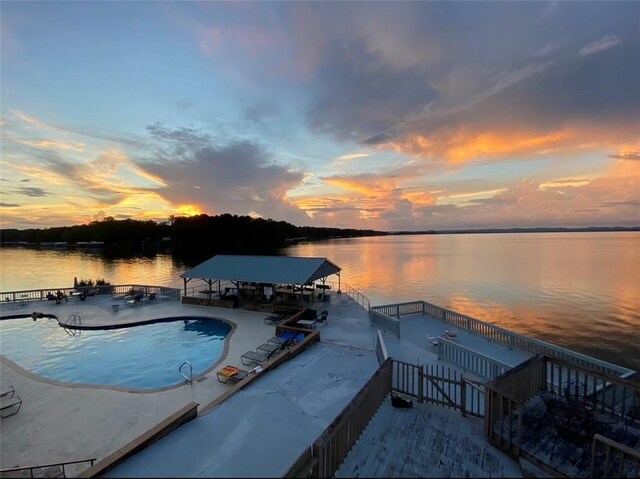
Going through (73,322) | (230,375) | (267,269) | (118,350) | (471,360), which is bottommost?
(118,350)

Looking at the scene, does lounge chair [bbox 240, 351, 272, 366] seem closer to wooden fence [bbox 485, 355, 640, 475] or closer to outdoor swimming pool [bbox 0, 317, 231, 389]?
outdoor swimming pool [bbox 0, 317, 231, 389]

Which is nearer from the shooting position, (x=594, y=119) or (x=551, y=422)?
(x=551, y=422)

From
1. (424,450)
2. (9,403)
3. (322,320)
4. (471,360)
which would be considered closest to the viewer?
(424,450)

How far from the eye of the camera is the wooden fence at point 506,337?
325 inches

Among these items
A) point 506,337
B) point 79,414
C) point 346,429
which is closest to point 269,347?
point 79,414

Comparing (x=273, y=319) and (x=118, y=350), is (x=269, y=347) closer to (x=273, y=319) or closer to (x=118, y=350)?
(x=273, y=319)

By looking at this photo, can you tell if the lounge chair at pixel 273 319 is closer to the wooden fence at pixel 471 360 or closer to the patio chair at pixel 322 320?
the patio chair at pixel 322 320

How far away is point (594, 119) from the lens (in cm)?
1967

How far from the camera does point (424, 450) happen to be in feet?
15.0

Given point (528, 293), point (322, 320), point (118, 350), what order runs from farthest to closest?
point (528, 293), point (322, 320), point (118, 350)

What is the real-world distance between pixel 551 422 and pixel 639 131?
24.2m

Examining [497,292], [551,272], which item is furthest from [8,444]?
[551,272]

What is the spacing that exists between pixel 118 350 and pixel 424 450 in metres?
12.8

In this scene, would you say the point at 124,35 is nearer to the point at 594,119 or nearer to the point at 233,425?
the point at 233,425
